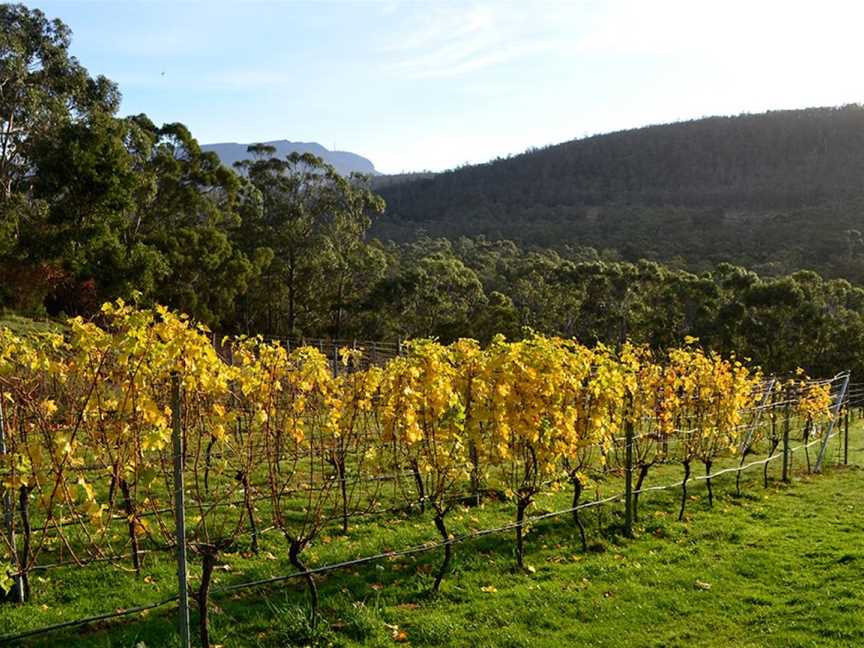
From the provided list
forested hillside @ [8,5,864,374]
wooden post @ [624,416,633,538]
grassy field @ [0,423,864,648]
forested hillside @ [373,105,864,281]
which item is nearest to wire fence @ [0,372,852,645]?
wooden post @ [624,416,633,538]

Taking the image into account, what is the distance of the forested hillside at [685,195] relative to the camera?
5334cm

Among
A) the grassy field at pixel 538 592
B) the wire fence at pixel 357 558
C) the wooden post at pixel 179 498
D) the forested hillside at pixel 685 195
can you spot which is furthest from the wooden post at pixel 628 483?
the forested hillside at pixel 685 195

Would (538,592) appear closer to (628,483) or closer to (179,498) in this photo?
(628,483)

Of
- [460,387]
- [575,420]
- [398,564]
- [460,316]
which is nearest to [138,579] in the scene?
[398,564]

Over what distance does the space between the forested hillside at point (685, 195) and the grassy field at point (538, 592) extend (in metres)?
41.7

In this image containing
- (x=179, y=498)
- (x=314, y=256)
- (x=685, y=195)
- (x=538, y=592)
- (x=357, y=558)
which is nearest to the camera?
(x=179, y=498)

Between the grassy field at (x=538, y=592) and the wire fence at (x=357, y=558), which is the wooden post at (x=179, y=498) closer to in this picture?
the wire fence at (x=357, y=558)

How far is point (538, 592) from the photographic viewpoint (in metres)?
5.83

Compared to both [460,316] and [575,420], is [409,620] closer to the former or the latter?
[575,420]

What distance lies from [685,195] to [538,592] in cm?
7648

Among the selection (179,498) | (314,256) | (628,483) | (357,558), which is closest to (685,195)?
(314,256)

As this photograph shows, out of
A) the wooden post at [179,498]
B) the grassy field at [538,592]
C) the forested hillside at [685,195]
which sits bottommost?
the grassy field at [538,592]

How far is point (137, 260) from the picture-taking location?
840 inches

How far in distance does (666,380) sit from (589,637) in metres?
5.00
